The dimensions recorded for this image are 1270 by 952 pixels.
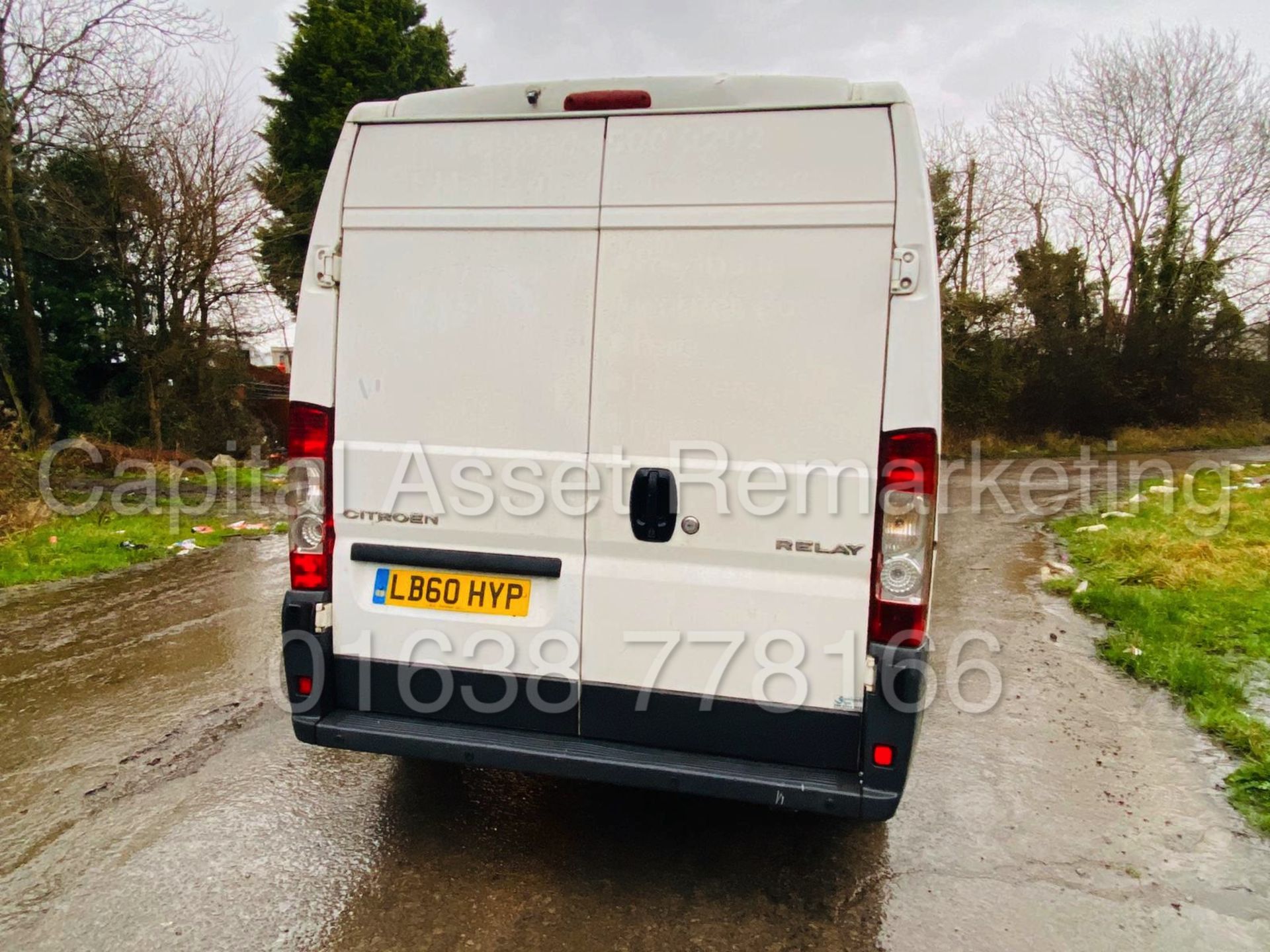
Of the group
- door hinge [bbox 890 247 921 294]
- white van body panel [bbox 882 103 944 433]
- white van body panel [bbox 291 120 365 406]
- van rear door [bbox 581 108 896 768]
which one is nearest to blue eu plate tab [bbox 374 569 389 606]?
white van body panel [bbox 291 120 365 406]

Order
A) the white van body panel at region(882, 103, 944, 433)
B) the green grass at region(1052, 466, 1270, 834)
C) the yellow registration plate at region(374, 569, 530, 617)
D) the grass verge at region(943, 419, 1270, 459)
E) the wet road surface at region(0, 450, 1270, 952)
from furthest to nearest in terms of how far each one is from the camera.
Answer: the grass verge at region(943, 419, 1270, 459), the green grass at region(1052, 466, 1270, 834), the yellow registration plate at region(374, 569, 530, 617), the wet road surface at region(0, 450, 1270, 952), the white van body panel at region(882, 103, 944, 433)

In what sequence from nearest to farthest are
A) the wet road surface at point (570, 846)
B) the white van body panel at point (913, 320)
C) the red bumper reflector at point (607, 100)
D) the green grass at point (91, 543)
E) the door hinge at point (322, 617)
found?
the white van body panel at point (913, 320) < the wet road surface at point (570, 846) < the red bumper reflector at point (607, 100) < the door hinge at point (322, 617) < the green grass at point (91, 543)

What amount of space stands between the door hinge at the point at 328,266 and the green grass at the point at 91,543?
6.04m

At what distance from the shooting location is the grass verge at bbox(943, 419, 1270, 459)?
23.3m

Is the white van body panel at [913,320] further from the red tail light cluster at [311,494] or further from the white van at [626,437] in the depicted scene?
the red tail light cluster at [311,494]

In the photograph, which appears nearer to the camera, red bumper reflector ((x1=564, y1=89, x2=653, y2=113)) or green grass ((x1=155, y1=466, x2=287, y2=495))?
red bumper reflector ((x1=564, y1=89, x2=653, y2=113))

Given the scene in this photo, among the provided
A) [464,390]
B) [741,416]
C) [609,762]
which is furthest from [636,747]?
[464,390]

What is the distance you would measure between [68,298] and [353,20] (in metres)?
10.6

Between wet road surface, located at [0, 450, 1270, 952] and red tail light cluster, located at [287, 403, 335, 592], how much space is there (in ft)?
3.39

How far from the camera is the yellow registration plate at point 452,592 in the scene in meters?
3.16

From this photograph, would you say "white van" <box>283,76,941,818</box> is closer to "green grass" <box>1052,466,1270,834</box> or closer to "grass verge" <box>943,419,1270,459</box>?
"green grass" <box>1052,466,1270,834</box>

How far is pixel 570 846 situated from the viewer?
3.42 m

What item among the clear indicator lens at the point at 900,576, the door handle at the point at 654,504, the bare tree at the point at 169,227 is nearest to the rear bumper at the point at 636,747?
the clear indicator lens at the point at 900,576

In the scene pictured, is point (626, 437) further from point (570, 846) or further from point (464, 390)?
point (570, 846)
